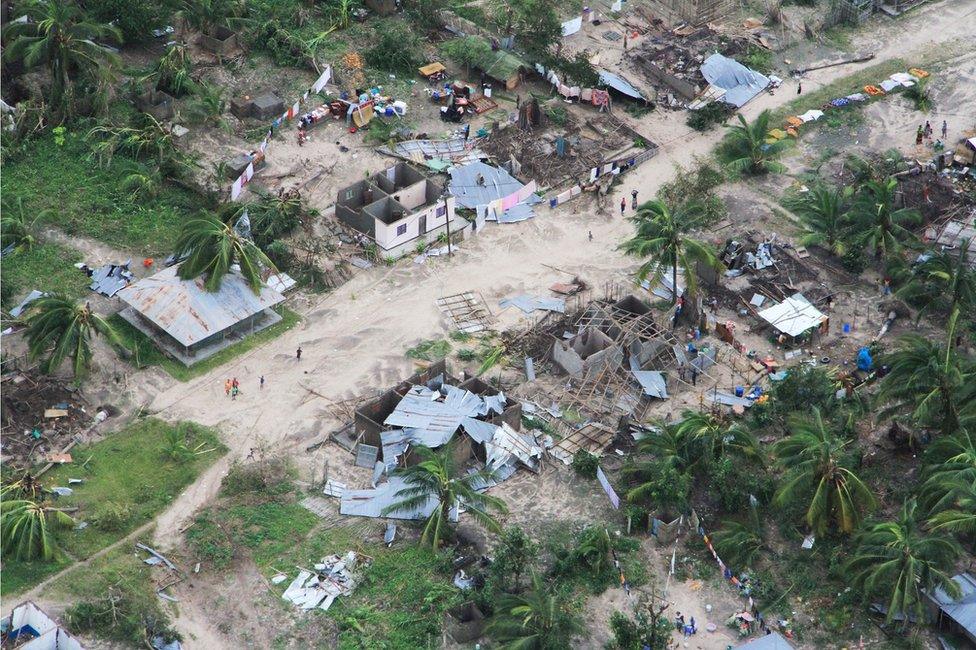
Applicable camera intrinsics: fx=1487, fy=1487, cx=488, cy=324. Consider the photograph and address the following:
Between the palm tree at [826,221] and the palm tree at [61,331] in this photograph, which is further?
the palm tree at [826,221]

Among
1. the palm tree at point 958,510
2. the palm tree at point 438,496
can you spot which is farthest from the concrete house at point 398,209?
the palm tree at point 958,510

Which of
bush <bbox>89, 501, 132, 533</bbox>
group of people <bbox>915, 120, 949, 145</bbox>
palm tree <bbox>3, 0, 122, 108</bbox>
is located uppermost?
palm tree <bbox>3, 0, 122, 108</bbox>

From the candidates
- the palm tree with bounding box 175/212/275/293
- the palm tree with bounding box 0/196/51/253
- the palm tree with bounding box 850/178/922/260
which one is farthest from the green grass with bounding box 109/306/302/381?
the palm tree with bounding box 850/178/922/260

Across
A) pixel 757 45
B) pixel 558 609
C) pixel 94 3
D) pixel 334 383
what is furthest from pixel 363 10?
pixel 558 609

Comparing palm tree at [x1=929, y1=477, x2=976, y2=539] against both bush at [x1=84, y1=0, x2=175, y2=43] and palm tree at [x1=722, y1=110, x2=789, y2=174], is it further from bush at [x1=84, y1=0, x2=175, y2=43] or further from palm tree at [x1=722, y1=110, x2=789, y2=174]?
bush at [x1=84, y1=0, x2=175, y2=43]

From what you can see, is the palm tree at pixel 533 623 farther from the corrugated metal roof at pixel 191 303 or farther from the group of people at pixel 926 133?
the group of people at pixel 926 133

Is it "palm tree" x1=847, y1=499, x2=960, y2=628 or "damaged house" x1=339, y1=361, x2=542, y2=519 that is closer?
"palm tree" x1=847, y1=499, x2=960, y2=628

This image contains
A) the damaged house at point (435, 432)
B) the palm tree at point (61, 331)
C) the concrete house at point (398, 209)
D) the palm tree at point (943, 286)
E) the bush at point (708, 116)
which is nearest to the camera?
the damaged house at point (435, 432)
